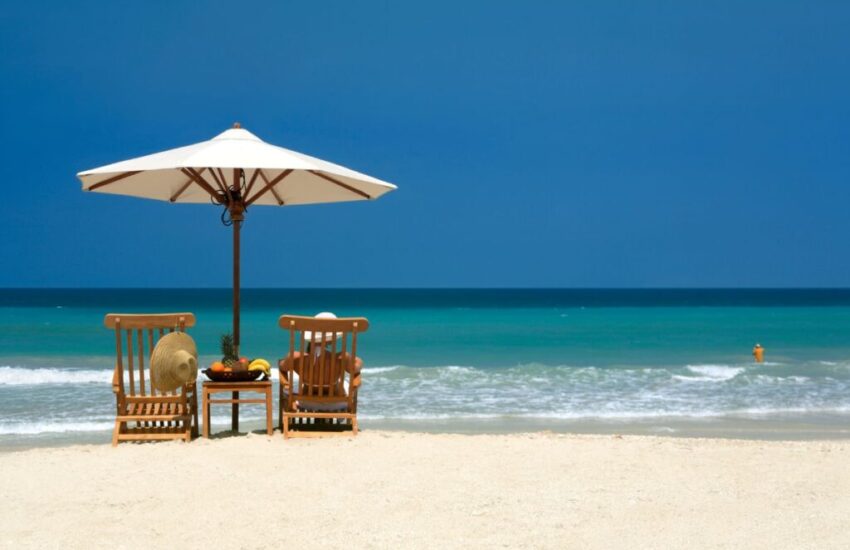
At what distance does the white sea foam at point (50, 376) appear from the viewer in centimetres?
1358

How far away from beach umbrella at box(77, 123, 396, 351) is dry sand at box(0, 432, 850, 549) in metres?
1.56

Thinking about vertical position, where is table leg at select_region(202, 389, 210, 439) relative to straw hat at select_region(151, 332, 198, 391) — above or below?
below

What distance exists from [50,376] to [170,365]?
32.4ft

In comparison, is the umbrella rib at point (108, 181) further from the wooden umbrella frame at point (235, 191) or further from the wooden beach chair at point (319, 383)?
the wooden beach chair at point (319, 383)

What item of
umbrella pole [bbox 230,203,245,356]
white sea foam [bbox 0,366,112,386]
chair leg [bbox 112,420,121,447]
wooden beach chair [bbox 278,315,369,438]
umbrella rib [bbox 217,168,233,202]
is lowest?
white sea foam [bbox 0,366,112,386]

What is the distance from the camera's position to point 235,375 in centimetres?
624

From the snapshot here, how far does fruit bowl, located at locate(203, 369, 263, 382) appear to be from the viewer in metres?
6.18

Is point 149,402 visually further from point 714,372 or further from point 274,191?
point 714,372

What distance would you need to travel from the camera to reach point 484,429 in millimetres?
9062

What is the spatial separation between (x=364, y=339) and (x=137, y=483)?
64.2 ft

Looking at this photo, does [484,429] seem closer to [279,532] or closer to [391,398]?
[391,398]

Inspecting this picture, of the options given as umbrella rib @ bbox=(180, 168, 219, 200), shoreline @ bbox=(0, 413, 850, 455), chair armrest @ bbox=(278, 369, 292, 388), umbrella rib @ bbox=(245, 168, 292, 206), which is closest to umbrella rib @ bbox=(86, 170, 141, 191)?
umbrella rib @ bbox=(180, 168, 219, 200)

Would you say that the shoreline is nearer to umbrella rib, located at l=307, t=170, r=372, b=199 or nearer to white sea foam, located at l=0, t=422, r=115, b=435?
white sea foam, located at l=0, t=422, r=115, b=435

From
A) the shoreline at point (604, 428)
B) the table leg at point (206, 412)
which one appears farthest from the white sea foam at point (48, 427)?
the table leg at point (206, 412)
